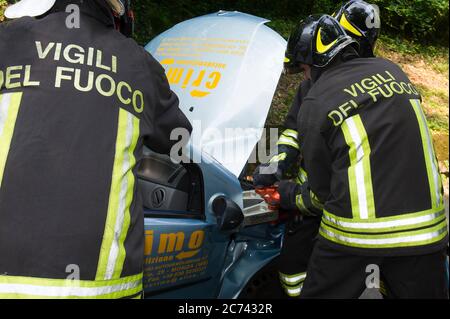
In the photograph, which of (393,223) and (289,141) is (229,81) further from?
(393,223)

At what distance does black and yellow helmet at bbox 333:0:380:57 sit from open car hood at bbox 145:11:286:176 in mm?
604

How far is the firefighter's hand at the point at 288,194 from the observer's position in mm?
Answer: 2621

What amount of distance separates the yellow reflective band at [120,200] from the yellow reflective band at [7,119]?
304 mm

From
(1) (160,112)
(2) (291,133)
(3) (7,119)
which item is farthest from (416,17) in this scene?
(3) (7,119)

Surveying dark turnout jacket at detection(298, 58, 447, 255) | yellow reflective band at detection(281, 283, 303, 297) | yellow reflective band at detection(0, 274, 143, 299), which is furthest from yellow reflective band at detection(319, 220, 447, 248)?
yellow reflective band at detection(0, 274, 143, 299)

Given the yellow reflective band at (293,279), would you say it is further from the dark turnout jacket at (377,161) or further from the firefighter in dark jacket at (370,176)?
the dark turnout jacket at (377,161)

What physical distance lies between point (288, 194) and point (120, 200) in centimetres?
126

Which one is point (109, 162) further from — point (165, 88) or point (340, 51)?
point (340, 51)

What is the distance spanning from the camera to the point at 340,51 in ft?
7.32

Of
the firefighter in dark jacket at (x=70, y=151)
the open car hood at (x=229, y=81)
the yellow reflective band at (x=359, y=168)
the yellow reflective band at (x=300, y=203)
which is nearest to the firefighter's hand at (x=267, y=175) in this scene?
the open car hood at (x=229, y=81)

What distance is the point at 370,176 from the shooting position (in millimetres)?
2033

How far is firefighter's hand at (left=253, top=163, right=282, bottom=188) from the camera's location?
2.79 m

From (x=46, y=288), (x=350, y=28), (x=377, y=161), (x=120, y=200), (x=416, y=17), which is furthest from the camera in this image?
(x=416, y=17)
